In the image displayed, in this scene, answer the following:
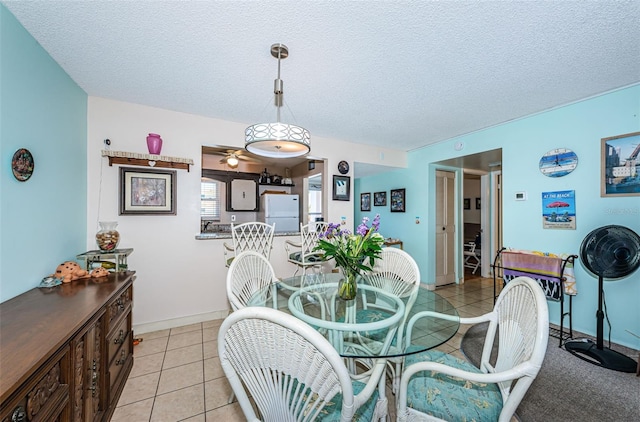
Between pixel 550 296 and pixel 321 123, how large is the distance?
10.1ft

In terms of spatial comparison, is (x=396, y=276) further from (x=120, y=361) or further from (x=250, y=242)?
(x=120, y=361)

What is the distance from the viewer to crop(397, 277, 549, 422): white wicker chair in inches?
37.3

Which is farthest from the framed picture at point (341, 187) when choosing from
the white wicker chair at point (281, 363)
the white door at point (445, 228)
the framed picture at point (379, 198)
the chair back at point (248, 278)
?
the white wicker chair at point (281, 363)

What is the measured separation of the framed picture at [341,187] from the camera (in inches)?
159

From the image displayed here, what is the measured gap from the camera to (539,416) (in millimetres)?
1674

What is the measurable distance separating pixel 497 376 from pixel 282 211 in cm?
455

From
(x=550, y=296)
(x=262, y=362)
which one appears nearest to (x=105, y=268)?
(x=262, y=362)

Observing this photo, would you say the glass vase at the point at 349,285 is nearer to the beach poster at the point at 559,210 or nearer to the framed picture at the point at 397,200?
the beach poster at the point at 559,210

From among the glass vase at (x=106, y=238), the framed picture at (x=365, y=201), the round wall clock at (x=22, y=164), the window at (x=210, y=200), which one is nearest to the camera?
the round wall clock at (x=22, y=164)

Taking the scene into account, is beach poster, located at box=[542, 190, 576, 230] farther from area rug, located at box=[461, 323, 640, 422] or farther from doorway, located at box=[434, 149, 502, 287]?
doorway, located at box=[434, 149, 502, 287]

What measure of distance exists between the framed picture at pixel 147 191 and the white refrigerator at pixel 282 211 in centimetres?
227

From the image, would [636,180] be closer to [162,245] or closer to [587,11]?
[587,11]

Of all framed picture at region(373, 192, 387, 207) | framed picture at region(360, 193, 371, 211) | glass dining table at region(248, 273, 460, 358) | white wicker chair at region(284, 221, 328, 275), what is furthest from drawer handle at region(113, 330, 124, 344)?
framed picture at region(360, 193, 371, 211)

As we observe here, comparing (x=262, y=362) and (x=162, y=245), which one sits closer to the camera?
(x=262, y=362)
